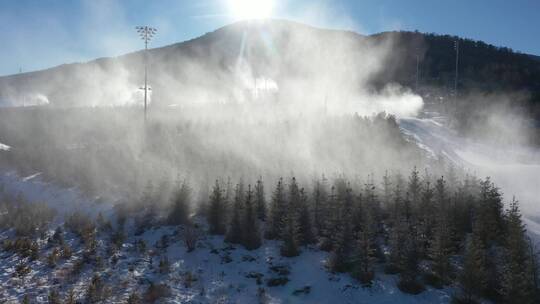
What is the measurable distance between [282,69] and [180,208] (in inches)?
4798

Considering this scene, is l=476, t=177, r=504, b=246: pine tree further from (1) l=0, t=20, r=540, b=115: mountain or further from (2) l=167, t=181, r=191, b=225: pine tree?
(1) l=0, t=20, r=540, b=115: mountain

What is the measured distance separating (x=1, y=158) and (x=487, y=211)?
2025 inches

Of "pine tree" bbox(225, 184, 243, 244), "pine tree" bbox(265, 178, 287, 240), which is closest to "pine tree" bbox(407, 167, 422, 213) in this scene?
"pine tree" bbox(265, 178, 287, 240)

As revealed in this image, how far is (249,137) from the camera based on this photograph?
43.6m

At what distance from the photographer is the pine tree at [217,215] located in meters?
24.5

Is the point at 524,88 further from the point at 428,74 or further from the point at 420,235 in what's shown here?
the point at 420,235

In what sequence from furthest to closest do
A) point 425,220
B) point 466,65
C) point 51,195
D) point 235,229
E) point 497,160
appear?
point 466,65 → point 497,160 → point 51,195 → point 235,229 → point 425,220

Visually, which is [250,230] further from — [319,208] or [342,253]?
[342,253]

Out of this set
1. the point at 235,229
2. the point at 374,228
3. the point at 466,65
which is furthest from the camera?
the point at 466,65

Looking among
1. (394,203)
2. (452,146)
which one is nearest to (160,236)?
(394,203)

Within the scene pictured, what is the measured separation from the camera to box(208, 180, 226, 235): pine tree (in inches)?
963

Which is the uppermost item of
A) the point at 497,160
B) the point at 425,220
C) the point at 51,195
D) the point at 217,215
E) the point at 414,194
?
the point at 497,160

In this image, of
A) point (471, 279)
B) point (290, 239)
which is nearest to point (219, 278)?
point (290, 239)

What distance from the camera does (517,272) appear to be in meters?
15.2
